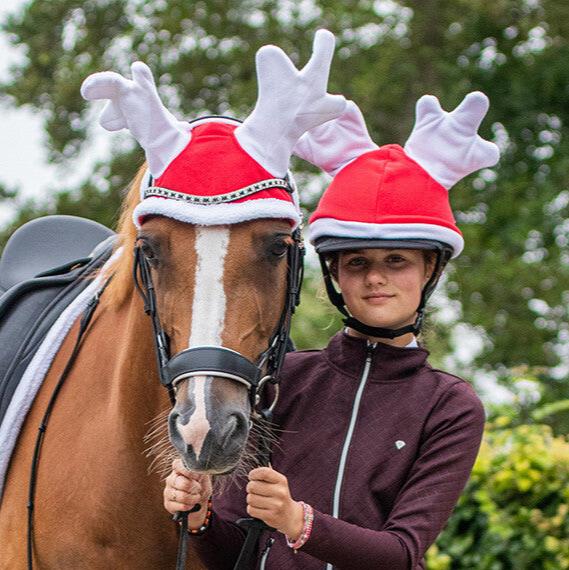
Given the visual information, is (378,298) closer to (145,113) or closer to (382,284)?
(382,284)

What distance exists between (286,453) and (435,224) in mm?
752

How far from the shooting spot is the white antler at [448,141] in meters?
3.21

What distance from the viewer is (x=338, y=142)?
3271mm

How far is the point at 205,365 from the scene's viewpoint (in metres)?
2.57

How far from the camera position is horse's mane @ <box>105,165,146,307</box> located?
3104mm

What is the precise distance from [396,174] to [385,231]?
20 cm

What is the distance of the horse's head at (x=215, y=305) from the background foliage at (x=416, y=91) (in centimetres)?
1042

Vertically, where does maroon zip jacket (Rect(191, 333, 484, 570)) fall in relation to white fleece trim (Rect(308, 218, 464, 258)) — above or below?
below

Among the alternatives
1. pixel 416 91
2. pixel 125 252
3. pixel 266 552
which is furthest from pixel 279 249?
pixel 416 91

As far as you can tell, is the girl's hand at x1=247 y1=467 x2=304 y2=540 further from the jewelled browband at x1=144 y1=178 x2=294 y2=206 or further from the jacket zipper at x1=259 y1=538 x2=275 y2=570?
the jewelled browband at x1=144 y1=178 x2=294 y2=206

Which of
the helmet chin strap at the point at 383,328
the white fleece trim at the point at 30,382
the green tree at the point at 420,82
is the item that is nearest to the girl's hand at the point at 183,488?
the helmet chin strap at the point at 383,328

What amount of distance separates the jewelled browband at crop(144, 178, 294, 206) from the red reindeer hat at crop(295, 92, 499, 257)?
288mm

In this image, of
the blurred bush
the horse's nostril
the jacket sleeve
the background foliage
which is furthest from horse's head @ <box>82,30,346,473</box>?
the background foliage

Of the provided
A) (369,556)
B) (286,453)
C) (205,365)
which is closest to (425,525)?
(369,556)
